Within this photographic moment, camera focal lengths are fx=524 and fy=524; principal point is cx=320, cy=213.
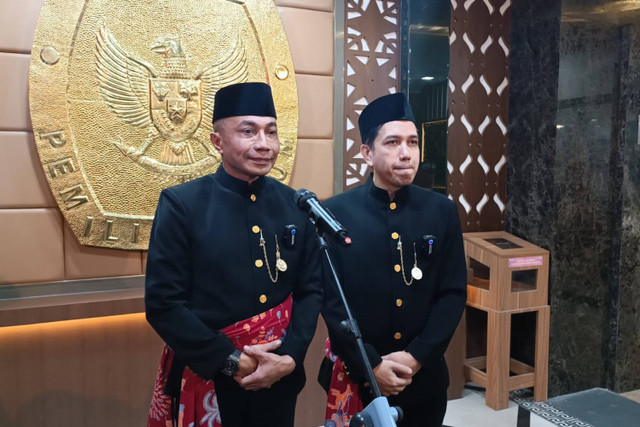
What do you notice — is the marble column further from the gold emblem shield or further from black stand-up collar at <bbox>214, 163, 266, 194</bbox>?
black stand-up collar at <bbox>214, 163, 266, 194</bbox>

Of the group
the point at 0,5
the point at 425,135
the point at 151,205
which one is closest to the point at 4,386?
the point at 151,205

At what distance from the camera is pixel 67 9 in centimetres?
236

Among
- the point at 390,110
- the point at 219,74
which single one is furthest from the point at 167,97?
the point at 390,110

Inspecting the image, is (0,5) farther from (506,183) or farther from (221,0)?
(506,183)

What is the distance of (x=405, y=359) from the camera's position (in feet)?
5.50

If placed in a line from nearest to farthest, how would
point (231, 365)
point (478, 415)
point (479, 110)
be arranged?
point (231, 365)
point (478, 415)
point (479, 110)

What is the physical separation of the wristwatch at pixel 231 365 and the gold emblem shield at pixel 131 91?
1.27m

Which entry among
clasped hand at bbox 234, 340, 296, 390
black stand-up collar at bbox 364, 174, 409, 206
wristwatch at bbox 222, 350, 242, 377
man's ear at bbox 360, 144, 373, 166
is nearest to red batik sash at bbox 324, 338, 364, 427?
→ clasped hand at bbox 234, 340, 296, 390

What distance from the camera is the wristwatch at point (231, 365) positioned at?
1.50 meters

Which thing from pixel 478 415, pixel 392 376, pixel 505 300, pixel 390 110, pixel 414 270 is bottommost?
pixel 478 415

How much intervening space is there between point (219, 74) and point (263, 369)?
5.50ft

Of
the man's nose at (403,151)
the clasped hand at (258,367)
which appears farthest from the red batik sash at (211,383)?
the man's nose at (403,151)

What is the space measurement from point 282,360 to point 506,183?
2.49m

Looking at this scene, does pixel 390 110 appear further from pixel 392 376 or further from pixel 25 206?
pixel 25 206
